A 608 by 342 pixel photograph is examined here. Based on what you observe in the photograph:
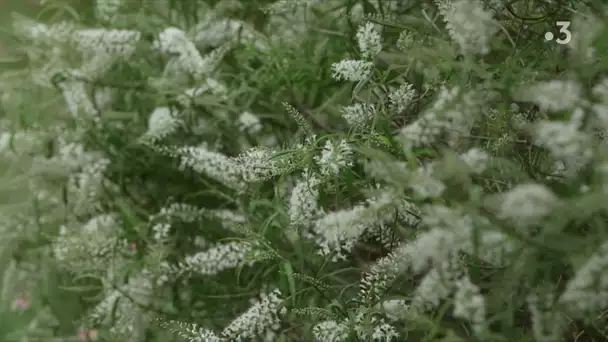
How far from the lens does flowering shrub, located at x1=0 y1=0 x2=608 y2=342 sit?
0.49 meters

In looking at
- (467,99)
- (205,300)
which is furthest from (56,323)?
(467,99)

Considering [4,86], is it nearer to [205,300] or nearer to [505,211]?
[205,300]

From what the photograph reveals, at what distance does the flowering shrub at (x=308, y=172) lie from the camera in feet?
1.59

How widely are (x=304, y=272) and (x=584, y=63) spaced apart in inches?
14.2

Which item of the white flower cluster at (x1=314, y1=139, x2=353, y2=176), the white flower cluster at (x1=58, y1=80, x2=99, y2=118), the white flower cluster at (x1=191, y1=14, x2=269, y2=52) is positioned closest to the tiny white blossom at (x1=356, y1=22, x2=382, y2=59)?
the white flower cluster at (x1=314, y1=139, x2=353, y2=176)

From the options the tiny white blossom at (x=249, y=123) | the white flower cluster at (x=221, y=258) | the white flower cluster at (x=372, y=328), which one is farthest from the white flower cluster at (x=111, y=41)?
the white flower cluster at (x=372, y=328)

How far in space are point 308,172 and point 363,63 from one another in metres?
0.11

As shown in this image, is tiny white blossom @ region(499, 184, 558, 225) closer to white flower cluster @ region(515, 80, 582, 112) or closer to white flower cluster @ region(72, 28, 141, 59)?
white flower cluster @ region(515, 80, 582, 112)

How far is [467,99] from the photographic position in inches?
20.6

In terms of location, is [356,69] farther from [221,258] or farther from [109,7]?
[109,7]

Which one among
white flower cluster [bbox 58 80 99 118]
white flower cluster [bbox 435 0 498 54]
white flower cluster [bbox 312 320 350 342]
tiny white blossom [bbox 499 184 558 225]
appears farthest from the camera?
white flower cluster [bbox 58 80 99 118]

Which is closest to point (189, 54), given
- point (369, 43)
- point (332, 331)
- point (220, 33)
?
point (220, 33)

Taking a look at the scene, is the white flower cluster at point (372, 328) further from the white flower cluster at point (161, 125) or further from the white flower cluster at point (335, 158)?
the white flower cluster at point (161, 125)

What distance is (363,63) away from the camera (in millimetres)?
677
